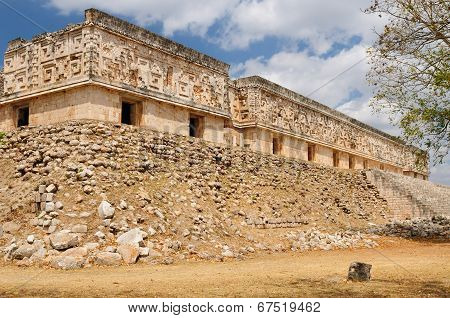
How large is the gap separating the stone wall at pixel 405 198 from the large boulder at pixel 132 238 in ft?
49.2

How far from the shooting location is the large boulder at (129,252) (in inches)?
368

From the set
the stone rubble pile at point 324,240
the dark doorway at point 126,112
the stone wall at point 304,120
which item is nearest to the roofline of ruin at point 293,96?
the stone wall at point 304,120

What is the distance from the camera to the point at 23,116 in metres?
15.0

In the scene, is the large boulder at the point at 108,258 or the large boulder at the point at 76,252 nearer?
the large boulder at the point at 108,258

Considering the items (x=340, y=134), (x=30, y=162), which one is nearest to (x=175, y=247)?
(x=30, y=162)

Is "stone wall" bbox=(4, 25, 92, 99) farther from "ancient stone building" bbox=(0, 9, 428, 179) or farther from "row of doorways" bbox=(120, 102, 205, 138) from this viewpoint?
"row of doorways" bbox=(120, 102, 205, 138)

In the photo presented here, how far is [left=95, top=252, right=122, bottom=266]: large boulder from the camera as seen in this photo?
9.13 m

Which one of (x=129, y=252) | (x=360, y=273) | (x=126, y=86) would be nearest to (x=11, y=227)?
(x=129, y=252)

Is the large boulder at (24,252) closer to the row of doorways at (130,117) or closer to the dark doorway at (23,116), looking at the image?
the row of doorways at (130,117)

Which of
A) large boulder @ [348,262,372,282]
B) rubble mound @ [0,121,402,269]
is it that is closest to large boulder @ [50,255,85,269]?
rubble mound @ [0,121,402,269]

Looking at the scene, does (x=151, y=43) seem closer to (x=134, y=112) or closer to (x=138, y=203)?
(x=134, y=112)

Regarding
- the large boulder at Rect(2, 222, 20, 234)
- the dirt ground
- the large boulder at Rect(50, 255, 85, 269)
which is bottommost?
the dirt ground

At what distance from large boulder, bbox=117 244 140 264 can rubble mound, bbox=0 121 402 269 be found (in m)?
0.02

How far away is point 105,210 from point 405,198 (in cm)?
1576
